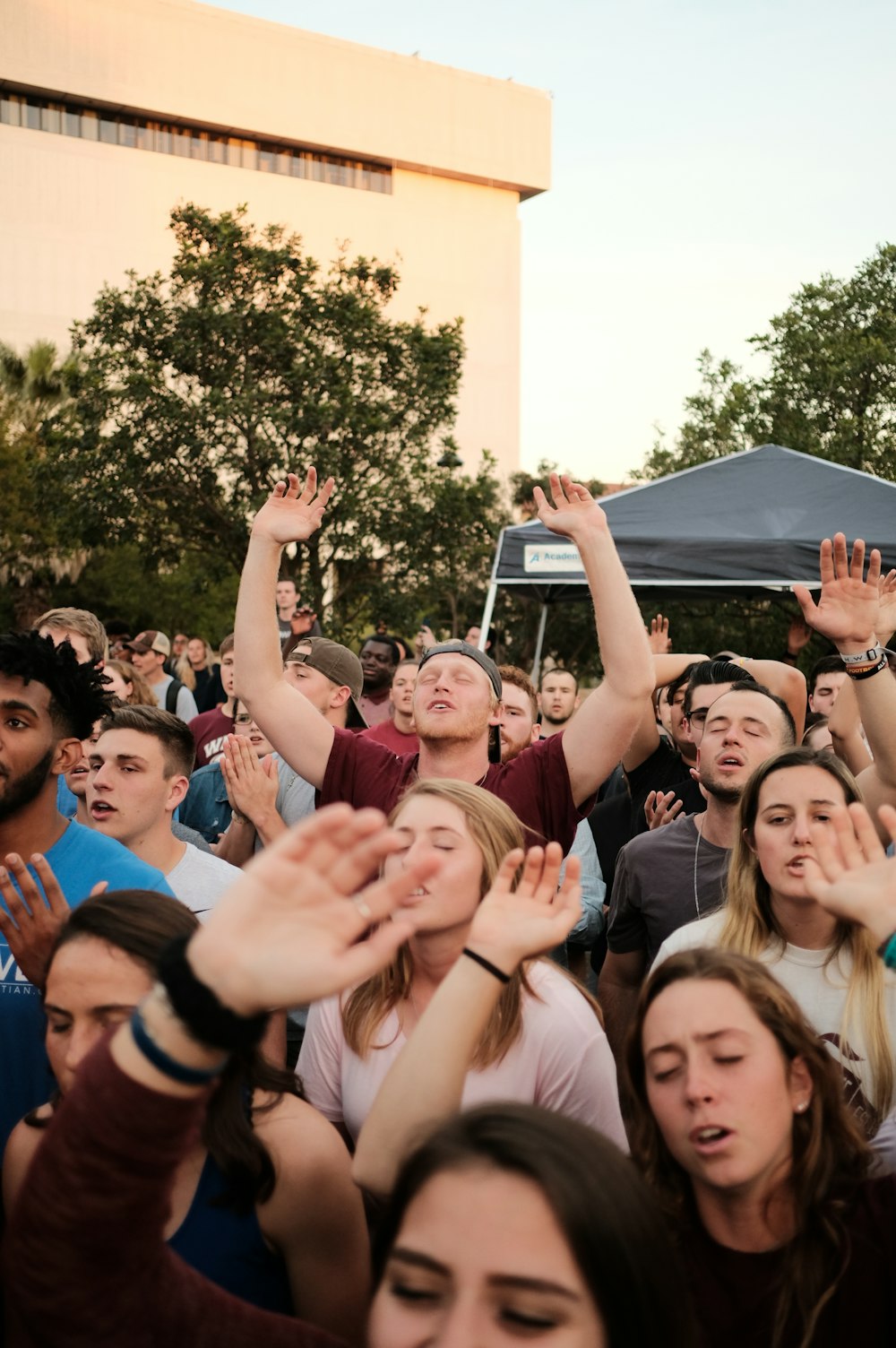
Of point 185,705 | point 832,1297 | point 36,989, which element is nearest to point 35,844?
point 36,989

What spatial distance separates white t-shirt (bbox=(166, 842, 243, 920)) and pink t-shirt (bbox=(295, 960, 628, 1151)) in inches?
37.5

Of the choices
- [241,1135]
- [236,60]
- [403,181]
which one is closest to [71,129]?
[236,60]

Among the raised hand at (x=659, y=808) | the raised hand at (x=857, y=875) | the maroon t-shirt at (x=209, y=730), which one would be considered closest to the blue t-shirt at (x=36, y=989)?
the raised hand at (x=857, y=875)

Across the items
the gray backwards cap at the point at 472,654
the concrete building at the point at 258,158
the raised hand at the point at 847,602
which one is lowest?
the gray backwards cap at the point at 472,654

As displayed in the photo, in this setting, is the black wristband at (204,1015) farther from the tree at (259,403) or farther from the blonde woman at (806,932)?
the tree at (259,403)

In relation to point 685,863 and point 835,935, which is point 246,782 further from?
point 835,935

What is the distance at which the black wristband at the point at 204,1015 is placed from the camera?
1290 millimetres

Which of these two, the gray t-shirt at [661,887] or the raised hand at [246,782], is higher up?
the raised hand at [246,782]

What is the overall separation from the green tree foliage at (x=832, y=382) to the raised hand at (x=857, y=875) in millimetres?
20837

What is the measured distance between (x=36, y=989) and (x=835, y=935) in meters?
1.92

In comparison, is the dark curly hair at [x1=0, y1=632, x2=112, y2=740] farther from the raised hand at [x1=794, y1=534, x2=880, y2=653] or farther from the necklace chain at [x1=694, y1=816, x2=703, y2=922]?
the raised hand at [x1=794, y1=534, x2=880, y2=653]

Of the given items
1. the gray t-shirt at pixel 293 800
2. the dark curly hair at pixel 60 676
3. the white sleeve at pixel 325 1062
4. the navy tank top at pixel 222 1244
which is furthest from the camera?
the gray t-shirt at pixel 293 800

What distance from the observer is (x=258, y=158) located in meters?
52.9

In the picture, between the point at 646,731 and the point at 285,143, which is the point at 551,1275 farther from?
the point at 285,143
